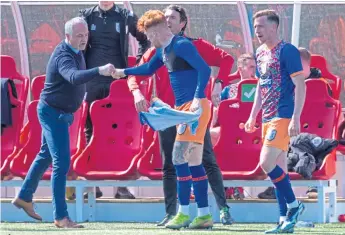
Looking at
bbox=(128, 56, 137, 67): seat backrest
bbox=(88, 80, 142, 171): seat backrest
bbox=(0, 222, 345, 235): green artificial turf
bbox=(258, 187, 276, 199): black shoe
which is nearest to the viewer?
bbox=(0, 222, 345, 235): green artificial turf

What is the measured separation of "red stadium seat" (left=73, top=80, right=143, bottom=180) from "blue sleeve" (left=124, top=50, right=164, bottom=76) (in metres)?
1.71

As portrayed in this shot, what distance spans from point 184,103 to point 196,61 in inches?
16.3

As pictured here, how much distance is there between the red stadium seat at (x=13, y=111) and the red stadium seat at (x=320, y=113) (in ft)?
9.53

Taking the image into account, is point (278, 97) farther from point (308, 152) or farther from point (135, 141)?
point (135, 141)

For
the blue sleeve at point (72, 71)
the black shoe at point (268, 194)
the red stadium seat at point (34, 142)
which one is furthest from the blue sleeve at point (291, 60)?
the red stadium seat at point (34, 142)

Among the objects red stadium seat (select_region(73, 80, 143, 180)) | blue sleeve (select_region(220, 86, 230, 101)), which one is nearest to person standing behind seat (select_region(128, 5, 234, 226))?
red stadium seat (select_region(73, 80, 143, 180))

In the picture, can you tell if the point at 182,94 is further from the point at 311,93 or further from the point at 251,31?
the point at 251,31

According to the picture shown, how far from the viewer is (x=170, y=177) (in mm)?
11406

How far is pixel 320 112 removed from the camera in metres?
12.3

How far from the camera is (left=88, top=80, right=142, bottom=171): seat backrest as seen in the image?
12.7 m

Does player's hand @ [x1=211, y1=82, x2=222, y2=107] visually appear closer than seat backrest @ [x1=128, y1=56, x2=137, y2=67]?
Yes

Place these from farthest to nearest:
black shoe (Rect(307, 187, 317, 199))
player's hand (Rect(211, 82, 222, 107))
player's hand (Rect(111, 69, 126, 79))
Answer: black shoe (Rect(307, 187, 317, 199)) < player's hand (Rect(211, 82, 222, 107)) < player's hand (Rect(111, 69, 126, 79))

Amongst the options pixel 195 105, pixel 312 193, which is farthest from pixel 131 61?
pixel 195 105

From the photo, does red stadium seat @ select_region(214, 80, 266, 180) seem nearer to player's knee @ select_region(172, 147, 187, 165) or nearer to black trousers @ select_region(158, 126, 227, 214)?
black trousers @ select_region(158, 126, 227, 214)
